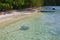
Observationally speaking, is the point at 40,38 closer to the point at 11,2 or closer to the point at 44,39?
the point at 44,39

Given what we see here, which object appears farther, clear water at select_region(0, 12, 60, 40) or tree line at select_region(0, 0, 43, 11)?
tree line at select_region(0, 0, 43, 11)

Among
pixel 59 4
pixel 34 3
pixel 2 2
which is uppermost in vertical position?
pixel 2 2

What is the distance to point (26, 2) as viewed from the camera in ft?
115

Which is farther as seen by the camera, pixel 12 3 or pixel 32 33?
pixel 12 3

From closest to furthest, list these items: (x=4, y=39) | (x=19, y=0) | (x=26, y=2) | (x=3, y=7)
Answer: (x=4, y=39) → (x=3, y=7) → (x=19, y=0) → (x=26, y=2)

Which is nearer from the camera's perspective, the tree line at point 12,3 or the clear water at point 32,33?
the clear water at point 32,33

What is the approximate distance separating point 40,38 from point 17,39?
5.73ft

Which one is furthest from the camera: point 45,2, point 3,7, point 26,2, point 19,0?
point 45,2

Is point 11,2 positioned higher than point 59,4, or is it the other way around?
point 11,2

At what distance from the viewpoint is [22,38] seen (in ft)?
38.2

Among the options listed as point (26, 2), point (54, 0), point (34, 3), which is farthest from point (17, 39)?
point (54, 0)

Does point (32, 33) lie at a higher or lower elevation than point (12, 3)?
higher

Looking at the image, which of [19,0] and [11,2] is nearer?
[11,2]

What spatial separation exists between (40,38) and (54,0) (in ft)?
170
